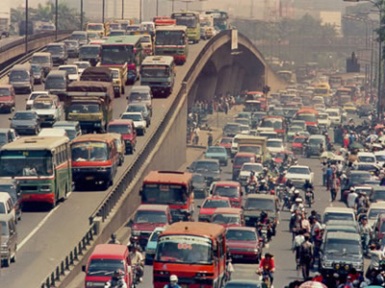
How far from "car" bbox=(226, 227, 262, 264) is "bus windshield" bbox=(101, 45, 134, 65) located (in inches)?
1800

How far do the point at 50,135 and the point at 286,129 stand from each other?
6082cm

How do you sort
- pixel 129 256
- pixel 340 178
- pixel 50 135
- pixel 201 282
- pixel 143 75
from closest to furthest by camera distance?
1. pixel 201 282
2. pixel 129 256
3. pixel 50 135
4. pixel 340 178
5. pixel 143 75

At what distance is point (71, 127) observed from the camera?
252 ft

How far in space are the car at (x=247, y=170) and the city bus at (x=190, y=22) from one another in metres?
45.5

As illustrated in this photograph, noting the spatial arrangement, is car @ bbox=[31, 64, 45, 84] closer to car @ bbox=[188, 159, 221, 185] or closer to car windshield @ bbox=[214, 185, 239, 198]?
car @ bbox=[188, 159, 221, 185]

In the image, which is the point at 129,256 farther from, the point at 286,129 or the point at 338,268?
the point at 286,129

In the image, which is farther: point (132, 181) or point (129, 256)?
point (132, 181)

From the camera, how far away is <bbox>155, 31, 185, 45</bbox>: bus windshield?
115125mm

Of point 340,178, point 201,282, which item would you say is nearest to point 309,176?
point 340,178

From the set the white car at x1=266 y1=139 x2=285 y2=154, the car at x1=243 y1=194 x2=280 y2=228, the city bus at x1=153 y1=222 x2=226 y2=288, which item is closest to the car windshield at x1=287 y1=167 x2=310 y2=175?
the white car at x1=266 y1=139 x2=285 y2=154

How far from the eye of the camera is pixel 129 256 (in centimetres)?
4906

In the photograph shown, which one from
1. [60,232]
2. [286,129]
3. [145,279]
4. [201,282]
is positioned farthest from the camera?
[286,129]

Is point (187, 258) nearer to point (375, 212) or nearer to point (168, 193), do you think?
Result: point (375, 212)

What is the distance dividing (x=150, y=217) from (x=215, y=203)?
22.9 ft
